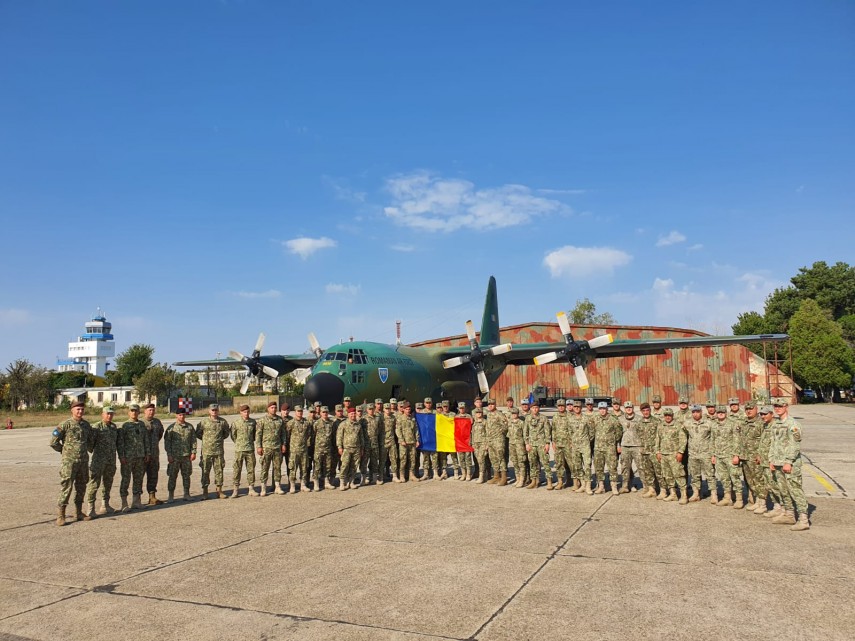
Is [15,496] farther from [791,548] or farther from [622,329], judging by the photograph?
[622,329]

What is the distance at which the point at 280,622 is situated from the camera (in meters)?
5.21

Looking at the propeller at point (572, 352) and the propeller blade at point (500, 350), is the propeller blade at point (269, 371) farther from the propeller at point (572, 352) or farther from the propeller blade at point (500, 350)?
the propeller at point (572, 352)

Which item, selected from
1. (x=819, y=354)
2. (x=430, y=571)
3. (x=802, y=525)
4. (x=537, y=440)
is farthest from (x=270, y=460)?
(x=819, y=354)

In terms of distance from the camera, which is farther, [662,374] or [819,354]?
[819,354]

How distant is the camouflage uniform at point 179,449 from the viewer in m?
11.1

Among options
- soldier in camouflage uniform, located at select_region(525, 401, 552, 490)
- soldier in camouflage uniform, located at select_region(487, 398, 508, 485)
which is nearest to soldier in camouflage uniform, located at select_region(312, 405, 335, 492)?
soldier in camouflage uniform, located at select_region(487, 398, 508, 485)

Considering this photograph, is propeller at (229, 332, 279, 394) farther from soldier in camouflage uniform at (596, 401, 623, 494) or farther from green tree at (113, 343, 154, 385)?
green tree at (113, 343, 154, 385)

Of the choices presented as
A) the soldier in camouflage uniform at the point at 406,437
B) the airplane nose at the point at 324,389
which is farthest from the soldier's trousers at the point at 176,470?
the airplane nose at the point at 324,389

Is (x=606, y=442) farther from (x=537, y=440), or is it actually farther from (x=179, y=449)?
(x=179, y=449)

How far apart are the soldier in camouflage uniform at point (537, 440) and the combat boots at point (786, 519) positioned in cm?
412

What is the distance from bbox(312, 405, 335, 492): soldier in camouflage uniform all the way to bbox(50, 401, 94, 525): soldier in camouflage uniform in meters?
4.23

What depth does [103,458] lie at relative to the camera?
32.9ft

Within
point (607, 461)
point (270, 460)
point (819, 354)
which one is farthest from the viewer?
point (819, 354)

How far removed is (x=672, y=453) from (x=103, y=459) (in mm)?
10019
